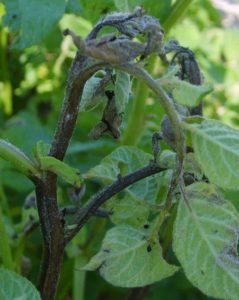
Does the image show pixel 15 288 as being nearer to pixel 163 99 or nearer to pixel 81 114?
pixel 163 99

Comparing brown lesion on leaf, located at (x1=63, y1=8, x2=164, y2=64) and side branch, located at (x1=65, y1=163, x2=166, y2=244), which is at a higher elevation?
brown lesion on leaf, located at (x1=63, y1=8, x2=164, y2=64)

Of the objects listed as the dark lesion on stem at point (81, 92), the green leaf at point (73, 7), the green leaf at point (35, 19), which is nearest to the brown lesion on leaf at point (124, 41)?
the dark lesion on stem at point (81, 92)

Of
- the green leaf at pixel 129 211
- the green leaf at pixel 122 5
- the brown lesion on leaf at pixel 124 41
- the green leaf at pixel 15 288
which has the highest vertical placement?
the brown lesion on leaf at pixel 124 41

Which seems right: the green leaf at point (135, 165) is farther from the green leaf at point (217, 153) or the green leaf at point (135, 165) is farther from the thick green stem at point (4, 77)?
the thick green stem at point (4, 77)

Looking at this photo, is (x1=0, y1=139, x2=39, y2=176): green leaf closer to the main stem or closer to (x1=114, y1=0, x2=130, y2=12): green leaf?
the main stem

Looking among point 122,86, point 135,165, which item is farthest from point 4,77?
point 122,86

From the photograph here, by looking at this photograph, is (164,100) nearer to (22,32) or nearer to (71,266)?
(22,32)

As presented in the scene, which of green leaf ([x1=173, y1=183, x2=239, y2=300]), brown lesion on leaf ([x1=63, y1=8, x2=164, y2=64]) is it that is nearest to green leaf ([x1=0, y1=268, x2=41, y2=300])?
green leaf ([x1=173, y1=183, x2=239, y2=300])
